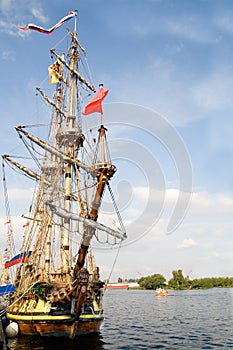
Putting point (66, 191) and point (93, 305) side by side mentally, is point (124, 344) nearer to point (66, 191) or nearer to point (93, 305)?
point (93, 305)

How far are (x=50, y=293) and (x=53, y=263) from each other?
37.6ft

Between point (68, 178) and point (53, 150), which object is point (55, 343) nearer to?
point (68, 178)

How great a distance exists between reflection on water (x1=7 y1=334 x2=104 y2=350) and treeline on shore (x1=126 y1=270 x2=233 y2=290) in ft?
394

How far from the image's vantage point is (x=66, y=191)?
115ft

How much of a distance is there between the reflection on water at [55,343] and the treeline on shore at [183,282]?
120024 mm

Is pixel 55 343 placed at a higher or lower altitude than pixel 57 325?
lower

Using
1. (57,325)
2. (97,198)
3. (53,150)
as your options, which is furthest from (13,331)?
(53,150)

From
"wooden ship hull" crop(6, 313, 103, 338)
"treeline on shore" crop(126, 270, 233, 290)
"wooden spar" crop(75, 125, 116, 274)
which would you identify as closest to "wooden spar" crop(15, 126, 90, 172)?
"wooden spar" crop(75, 125, 116, 274)

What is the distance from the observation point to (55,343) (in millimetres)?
25125

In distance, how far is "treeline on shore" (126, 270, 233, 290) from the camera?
Result: 14162cm

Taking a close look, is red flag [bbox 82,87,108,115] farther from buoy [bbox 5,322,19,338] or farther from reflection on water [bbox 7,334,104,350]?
buoy [bbox 5,322,19,338]

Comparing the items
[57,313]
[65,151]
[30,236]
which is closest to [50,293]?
[57,313]

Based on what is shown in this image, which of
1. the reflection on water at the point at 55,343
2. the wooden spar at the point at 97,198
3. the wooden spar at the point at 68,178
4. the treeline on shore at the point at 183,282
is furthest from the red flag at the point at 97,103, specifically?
the treeline on shore at the point at 183,282

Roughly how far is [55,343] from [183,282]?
125429 millimetres
